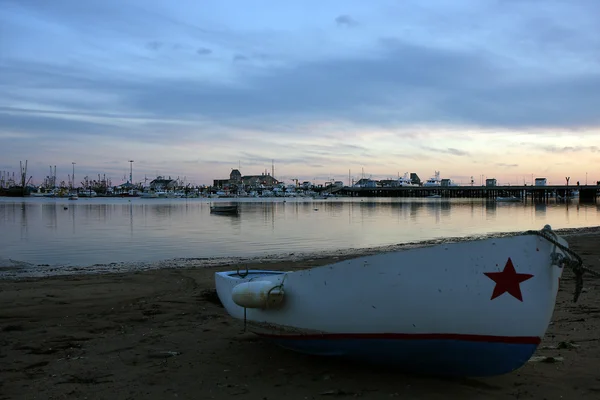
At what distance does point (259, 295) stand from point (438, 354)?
210 centimetres

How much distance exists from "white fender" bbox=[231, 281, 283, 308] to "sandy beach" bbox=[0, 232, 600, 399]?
2.68 ft

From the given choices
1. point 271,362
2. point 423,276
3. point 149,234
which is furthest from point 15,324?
point 149,234

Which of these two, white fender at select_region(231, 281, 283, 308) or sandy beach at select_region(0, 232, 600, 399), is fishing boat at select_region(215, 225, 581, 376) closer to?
white fender at select_region(231, 281, 283, 308)

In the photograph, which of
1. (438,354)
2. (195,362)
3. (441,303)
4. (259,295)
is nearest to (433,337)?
(438,354)

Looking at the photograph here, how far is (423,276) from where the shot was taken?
15.5 feet

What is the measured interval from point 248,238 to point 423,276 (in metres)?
25.9

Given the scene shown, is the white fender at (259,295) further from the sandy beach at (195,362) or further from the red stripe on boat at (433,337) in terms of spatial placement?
the sandy beach at (195,362)

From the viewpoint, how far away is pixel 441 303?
184 inches

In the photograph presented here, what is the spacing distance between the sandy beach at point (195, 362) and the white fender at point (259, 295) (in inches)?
32.2

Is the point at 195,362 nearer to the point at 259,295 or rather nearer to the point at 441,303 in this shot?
the point at 259,295

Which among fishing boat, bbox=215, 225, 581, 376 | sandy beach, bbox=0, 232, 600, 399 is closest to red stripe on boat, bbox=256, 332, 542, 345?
fishing boat, bbox=215, 225, 581, 376

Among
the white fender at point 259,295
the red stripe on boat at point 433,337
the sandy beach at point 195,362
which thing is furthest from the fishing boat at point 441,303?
the sandy beach at point 195,362

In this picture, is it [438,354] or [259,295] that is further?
[259,295]

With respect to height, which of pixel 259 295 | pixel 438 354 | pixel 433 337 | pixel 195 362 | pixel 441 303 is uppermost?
pixel 441 303
